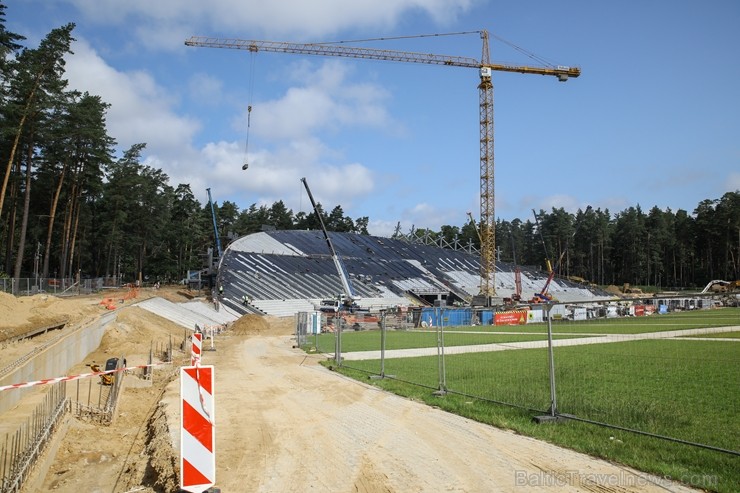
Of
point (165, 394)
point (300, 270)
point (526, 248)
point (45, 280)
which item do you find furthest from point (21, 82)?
point (526, 248)

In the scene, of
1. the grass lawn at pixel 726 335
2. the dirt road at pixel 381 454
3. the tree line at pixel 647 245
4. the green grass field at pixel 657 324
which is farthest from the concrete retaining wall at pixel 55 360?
the tree line at pixel 647 245

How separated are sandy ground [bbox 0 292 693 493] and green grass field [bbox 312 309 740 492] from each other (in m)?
0.53

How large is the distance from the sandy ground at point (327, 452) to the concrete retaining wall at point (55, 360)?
0.85m

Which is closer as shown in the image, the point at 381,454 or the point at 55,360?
the point at 381,454

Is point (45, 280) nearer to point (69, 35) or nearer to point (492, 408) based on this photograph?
point (69, 35)

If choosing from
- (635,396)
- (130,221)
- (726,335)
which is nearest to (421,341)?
(726,335)

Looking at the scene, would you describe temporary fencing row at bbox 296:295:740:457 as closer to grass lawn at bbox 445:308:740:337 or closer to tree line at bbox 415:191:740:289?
grass lawn at bbox 445:308:740:337

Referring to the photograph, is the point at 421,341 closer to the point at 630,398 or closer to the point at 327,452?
the point at 630,398

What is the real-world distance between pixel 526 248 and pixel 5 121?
14634cm

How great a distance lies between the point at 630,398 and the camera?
31.5 feet

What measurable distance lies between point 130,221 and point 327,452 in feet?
277

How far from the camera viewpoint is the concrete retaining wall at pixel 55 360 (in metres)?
10.6

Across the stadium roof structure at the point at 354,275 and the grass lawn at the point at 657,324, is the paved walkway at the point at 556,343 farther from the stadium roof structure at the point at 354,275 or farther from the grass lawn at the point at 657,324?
the stadium roof structure at the point at 354,275

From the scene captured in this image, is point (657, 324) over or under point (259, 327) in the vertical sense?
over
